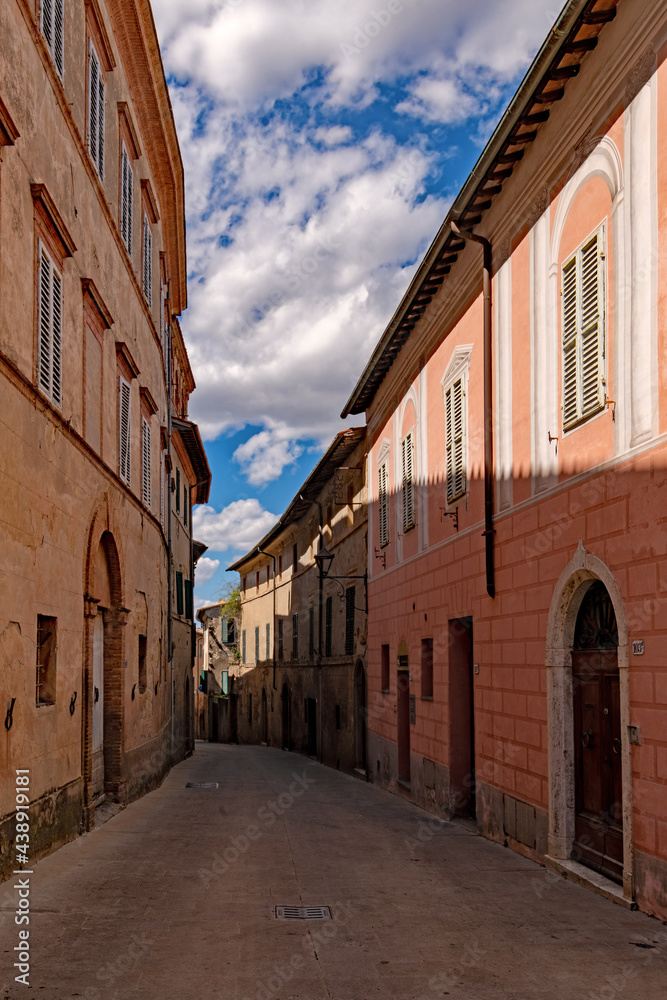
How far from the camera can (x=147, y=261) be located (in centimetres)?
1869

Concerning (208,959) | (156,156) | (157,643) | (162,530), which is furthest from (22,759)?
(156,156)

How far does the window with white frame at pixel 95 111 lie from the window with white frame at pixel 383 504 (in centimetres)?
926

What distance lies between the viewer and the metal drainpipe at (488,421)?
12070 millimetres

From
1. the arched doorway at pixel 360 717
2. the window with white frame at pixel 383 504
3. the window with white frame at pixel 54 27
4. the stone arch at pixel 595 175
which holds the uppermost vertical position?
the window with white frame at pixel 54 27

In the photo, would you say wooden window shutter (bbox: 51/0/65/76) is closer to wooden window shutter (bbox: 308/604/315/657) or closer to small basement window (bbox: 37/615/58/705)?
small basement window (bbox: 37/615/58/705)

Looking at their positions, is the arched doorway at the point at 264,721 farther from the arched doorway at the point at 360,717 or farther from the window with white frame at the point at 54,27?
the window with white frame at the point at 54,27

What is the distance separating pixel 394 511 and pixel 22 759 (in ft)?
37.2

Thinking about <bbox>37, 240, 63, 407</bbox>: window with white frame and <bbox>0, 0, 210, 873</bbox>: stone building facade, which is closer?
<bbox>0, 0, 210, 873</bbox>: stone building facade

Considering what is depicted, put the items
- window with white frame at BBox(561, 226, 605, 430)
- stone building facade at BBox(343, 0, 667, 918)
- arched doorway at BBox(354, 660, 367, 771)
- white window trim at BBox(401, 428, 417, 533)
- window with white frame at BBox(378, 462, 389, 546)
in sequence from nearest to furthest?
stone building facade at BBox(343, 0, 667, 918), window with white frame at BBox(561, 226, 605, 430), white window trim at BBox(401, 428, 417, 533), window with white frame at BBox(378, 462, 389, 546), arched doorway at BBox(354, 660, 367, 771)

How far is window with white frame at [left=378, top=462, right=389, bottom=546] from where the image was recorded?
20.1 metres

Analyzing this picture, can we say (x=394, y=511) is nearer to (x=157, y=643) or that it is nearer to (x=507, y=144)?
(x=157, y=643)

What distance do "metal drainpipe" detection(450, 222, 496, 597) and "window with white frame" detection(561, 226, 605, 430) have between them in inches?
92.9

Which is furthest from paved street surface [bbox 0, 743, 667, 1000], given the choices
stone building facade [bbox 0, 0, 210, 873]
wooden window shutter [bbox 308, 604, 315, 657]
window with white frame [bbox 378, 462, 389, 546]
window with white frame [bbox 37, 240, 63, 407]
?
wooden window shutter [bbox 308, 604, 315, 657]

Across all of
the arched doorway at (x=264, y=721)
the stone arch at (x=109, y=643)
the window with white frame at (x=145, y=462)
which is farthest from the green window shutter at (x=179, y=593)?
the arched doorway at (x=264, y=721)
